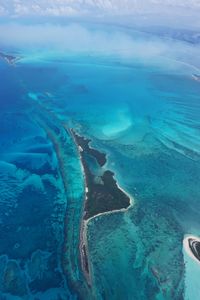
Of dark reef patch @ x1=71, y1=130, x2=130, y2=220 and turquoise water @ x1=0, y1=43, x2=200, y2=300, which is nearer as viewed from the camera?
turquoise water @ x1=0, y1=43, x2=200, y2=300

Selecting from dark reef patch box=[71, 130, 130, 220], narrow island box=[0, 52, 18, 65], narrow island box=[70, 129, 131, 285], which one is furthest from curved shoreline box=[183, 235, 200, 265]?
narrow island box=[0, 52, 18, 65]

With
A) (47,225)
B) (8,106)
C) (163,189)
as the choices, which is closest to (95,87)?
(8,106)

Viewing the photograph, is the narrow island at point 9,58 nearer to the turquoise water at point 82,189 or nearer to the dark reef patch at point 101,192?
the turquoise water at point 82,189

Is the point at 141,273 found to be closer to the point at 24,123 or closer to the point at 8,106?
the point at 24,123

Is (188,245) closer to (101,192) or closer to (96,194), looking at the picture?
(101,192)

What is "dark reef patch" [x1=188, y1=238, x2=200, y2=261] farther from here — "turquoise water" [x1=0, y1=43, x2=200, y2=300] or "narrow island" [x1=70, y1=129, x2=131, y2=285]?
"narrow island" [x1=70, y1=129, x2=131, y2=285]

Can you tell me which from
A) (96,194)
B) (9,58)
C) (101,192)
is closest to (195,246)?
(101,192)
